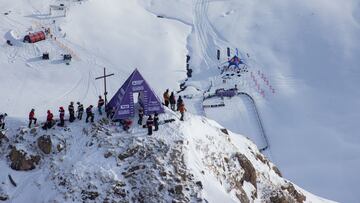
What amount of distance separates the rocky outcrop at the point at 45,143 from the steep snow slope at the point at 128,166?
12 centimetres

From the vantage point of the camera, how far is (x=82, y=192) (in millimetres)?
33125

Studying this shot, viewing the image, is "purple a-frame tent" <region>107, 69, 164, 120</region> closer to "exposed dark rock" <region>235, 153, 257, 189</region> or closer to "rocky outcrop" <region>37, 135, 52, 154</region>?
"rocky outcrop" <region>37, 135, 52, 154</region>

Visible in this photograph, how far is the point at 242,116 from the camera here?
183 feet

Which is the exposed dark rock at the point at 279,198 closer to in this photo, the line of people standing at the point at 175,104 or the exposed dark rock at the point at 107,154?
the line of people standing at the point at 175,104

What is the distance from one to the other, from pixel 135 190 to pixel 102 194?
1.67 metres

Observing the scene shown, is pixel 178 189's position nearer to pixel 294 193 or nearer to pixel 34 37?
pixel 294 193

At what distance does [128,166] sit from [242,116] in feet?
75.4

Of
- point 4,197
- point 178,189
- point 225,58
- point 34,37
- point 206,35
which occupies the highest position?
point 206,35

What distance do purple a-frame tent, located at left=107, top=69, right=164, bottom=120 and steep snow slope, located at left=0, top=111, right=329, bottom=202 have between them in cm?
74

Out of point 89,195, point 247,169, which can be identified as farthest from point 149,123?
point 247,169

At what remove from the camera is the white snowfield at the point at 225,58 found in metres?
A: 51.8

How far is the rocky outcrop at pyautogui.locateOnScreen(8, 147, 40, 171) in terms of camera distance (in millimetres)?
34906

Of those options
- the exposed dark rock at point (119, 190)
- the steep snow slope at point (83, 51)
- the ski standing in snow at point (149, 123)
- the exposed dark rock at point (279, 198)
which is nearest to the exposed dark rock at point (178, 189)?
the exposed dark rock at point (119, 190)

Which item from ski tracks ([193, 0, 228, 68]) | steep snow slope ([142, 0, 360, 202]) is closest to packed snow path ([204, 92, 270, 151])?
steep snow slope ([142, 0, 360, 202])
